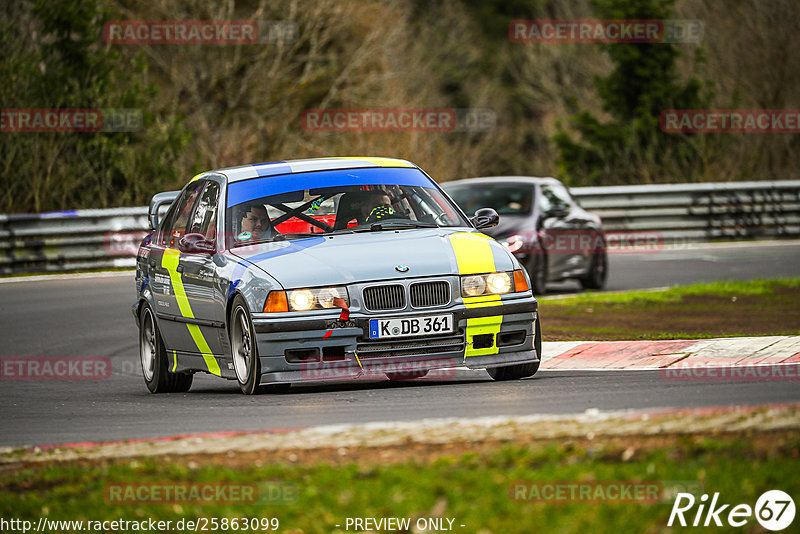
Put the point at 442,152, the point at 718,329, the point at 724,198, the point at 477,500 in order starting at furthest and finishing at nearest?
the point at 442,152 → the point at 724,198 → the point at 718,329 → the point at 477,500

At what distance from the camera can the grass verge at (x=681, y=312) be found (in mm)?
13633

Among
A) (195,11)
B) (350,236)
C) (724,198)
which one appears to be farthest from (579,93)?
(350,236)

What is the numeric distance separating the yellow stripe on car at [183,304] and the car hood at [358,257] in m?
0.77

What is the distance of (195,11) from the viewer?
39.3 metres

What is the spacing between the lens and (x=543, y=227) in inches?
726

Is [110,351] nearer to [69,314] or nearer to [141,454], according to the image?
[69,314]

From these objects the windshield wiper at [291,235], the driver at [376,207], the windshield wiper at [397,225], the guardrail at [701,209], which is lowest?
the guardrail at [701,209]

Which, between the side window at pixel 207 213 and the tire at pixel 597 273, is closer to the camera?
the side window at pixel 207 213

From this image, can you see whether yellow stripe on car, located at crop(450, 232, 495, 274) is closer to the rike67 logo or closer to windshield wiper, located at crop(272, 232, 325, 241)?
windshield wiper, located at crop(272, 232, 325, 241)

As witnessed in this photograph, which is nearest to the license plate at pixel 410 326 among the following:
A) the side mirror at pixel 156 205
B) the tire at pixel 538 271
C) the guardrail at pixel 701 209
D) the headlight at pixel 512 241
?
the side mirror at pixel 156 205

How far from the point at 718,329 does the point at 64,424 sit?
23.9ft

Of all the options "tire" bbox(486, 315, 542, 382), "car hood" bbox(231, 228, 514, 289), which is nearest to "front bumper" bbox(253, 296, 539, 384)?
"car hood" bbox(231, 228, 514, 289)

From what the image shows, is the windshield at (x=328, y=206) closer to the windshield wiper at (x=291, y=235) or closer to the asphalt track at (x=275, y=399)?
the windshield wiper at (x=291, y=235)

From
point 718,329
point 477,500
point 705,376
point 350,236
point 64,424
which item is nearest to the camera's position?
point 477,500
